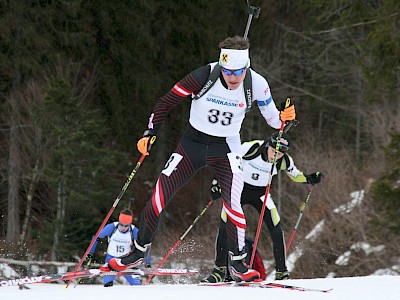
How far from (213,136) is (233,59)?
698 millimetres

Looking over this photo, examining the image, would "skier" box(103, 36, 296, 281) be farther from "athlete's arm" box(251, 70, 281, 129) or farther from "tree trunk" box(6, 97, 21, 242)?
"tree trunk" box(6, 97, 21, 242)

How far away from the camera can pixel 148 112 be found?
31266 millimetres

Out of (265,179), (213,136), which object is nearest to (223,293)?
(213,136)

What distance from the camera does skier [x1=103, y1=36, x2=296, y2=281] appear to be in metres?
6.64

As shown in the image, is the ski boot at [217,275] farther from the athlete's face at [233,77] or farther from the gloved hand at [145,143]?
the athlete's face at [233,77]

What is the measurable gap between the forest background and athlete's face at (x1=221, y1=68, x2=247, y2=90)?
8.73 metres

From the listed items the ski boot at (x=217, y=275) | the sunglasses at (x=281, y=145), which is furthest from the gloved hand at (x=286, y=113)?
the ski boot at (x=217, y=275)

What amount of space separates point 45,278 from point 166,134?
24326mm

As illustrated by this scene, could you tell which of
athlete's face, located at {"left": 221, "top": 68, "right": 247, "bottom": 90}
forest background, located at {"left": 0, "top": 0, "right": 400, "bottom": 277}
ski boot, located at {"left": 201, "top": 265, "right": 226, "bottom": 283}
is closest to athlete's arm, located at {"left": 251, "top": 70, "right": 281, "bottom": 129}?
athlete's face, located at {"left": 221, "top": 68, "right": 247, "bottom": 90}

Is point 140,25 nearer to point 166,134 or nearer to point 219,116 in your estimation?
point 166,134

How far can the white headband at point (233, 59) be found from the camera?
6535 millimetres

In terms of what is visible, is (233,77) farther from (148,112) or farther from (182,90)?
(148,112)

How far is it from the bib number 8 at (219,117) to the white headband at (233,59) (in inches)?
15.7

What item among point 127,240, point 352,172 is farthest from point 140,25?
point 127,240
